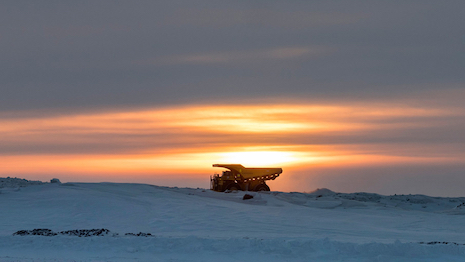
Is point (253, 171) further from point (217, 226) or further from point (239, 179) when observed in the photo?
point (217, 226)

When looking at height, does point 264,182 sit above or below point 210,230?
above

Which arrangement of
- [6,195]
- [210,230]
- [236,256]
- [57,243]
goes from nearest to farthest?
1. [236,256]
2. [57,243]
3. [210,230]
4. [6,195]

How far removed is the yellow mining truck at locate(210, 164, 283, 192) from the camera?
33312 millimetres

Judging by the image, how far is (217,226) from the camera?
18.9 meters

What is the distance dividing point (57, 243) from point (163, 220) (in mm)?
6078

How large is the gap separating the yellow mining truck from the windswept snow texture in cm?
250

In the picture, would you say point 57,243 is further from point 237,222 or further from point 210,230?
point 237,222

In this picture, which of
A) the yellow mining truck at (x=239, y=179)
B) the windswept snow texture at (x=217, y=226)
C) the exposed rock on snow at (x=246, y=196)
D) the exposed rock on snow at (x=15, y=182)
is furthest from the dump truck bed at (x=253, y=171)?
the exposed rock on snow at (x=15, y=182)

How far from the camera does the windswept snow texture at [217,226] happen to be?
43.7 ft

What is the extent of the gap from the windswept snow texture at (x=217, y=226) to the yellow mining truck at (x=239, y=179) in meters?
2.50

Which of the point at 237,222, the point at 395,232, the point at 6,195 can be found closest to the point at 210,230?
the point at 237,222

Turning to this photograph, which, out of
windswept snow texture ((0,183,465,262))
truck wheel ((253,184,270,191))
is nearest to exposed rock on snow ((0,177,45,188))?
windswept snow texture ((0,183,465,262))

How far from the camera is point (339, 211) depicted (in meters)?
25.3

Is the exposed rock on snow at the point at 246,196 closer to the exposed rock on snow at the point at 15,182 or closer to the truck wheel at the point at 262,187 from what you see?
the truck wheel at the point at 262,187
